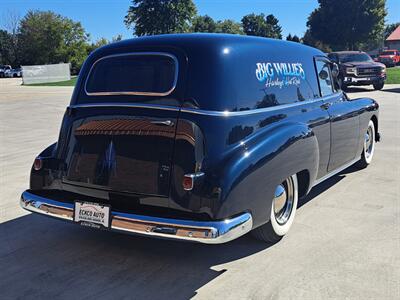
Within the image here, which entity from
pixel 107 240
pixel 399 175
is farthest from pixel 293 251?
pixel 399 175

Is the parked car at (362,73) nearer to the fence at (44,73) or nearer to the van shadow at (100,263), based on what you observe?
the van shadow at (100,263)

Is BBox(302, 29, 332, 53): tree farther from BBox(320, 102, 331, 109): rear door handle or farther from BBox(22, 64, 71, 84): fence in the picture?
BBox(320, 102, 331, 109): rear door handle

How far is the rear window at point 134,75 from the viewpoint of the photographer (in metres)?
3.74

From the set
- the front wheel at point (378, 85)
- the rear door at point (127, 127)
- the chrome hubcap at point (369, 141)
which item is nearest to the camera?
the rear door at point (127, 127)

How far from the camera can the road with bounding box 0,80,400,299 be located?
3307mm

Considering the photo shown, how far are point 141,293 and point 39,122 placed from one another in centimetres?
1080

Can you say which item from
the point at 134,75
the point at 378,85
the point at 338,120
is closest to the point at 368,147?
the point at 338,120

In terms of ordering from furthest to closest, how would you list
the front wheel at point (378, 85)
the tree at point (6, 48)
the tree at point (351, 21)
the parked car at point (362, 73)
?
the tree at point (6, 48)
the tree at point (351, 21)
the front wheel at point (378, 85)
the parked car at point (362, 73)

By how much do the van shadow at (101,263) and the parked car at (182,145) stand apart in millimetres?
388

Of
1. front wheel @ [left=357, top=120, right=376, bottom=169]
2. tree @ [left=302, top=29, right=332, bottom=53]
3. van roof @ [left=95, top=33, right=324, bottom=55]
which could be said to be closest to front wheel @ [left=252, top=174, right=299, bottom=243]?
van roof @ [left=95, top=33, right=324, bottom=55]

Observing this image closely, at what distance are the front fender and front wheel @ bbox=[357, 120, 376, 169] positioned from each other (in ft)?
8.88

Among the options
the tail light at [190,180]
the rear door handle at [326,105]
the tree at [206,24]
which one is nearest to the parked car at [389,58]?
the tree at [206,24]

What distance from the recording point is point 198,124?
3477 mm

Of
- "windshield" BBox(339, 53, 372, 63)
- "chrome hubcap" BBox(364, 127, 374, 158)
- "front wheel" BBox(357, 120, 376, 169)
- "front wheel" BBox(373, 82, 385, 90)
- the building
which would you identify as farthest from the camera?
the building
